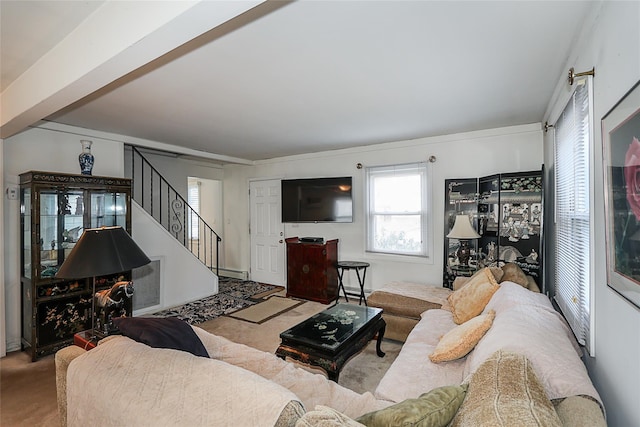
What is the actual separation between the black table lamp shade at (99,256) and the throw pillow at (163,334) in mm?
381

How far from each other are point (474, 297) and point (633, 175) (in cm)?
177

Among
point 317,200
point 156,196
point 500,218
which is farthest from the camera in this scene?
point 156,196

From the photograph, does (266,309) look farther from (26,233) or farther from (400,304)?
(26,233)

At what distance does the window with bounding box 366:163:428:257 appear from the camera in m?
4.37

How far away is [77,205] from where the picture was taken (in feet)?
11.0

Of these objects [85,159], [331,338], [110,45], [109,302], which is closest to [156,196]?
[85,159]

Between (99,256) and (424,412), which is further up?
(99,256)

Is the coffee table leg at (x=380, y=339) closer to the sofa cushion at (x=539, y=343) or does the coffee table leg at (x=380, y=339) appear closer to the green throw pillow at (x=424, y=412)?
the sofa cushion at (x=539, y=343)

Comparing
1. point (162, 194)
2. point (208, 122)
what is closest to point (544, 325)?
point (208, 122)

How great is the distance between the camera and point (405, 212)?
449cm

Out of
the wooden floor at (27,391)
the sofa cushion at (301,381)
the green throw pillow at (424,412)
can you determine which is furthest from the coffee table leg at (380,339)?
the wooden floor at (27,391)

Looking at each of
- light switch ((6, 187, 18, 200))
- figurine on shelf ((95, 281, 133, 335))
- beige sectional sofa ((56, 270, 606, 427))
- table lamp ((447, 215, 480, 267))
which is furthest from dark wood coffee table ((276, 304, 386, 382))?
light switch ((6, 187, 18, 200))

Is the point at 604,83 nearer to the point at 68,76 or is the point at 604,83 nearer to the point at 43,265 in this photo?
the point at 68,76

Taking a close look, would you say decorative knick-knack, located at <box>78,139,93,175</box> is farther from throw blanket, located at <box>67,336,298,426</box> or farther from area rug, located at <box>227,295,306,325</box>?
throw blanket, located at <box>67,336,298,426</box>
